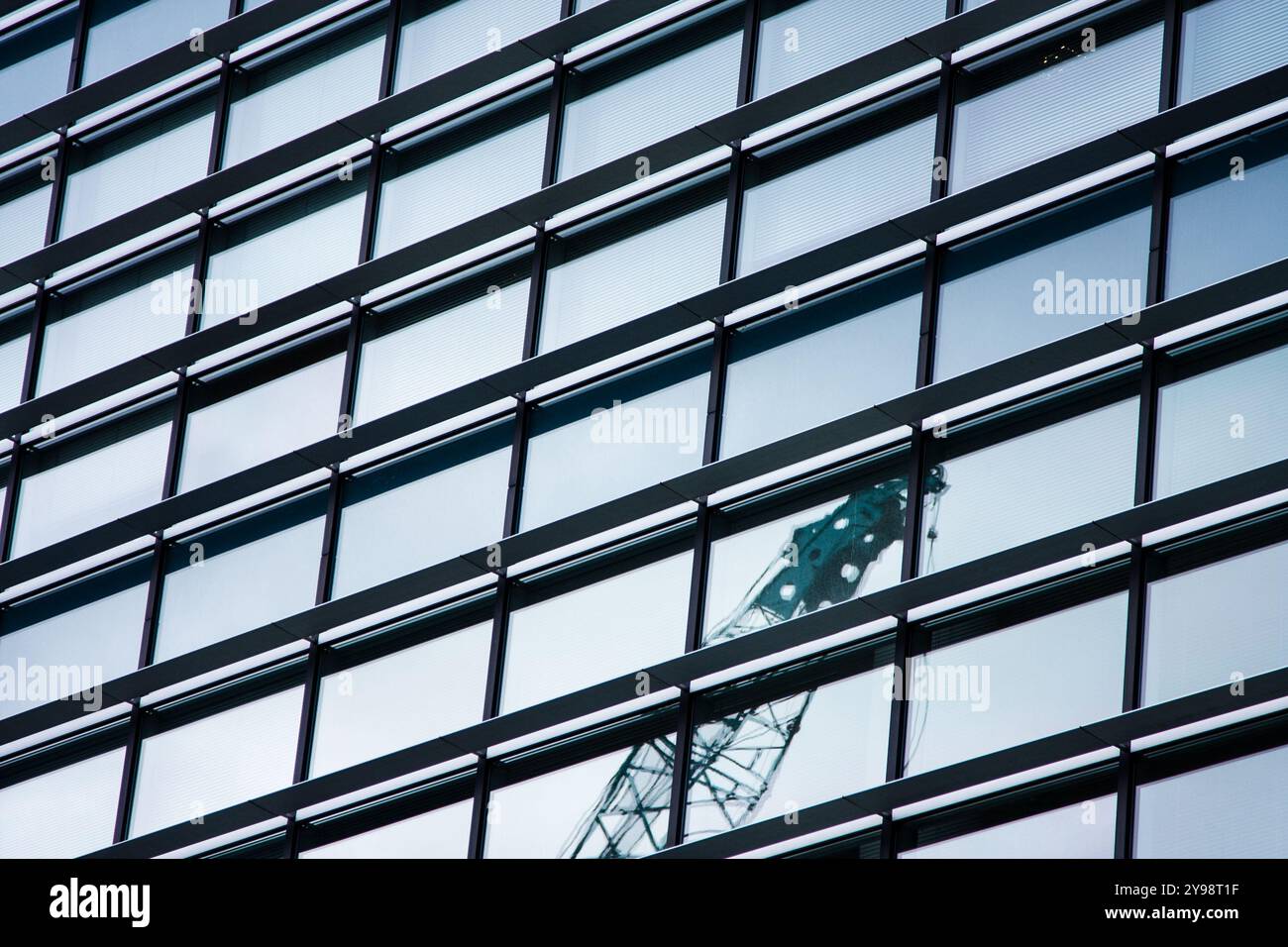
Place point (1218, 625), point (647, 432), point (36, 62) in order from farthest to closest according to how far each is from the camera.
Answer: point (36, 62), point (647, 432), point (1218, 625)

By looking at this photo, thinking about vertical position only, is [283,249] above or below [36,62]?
below

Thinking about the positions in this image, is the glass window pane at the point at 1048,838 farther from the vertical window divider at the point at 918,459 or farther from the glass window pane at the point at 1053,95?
the glass window pane at the point at 1053,95

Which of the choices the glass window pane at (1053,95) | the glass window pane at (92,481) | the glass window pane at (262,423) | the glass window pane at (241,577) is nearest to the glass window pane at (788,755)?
the glass window pane at (241,577)

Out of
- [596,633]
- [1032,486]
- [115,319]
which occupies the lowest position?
[596,633]

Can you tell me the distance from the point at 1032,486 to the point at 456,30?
8161 millimetres

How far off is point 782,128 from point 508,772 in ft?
22.3

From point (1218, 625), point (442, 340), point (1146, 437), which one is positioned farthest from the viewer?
point (442, 340)

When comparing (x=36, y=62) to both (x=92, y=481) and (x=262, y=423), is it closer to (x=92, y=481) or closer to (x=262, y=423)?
(x=92, y=481)

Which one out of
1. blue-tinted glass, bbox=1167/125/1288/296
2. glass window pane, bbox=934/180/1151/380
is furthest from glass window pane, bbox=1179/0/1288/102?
glass window pane, bbox=934/180/1151/380

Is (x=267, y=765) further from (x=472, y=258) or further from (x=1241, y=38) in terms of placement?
(x=1241, y=38)

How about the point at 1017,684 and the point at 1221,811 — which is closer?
the point at 1221,811

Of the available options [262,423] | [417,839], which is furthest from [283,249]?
[417,839]

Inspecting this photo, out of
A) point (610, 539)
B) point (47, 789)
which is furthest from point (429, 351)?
point (47, 789)

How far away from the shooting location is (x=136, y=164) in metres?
23.5
